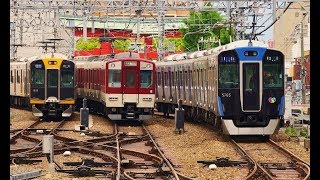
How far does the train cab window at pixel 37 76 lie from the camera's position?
29078 millimetres

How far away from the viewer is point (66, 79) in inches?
1154

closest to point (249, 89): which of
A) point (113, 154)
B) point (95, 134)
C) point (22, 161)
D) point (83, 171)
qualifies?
point (113, 154)

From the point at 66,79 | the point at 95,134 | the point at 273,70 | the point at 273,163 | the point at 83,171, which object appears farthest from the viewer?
the point at 66,79

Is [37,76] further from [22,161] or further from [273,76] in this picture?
[22,161]

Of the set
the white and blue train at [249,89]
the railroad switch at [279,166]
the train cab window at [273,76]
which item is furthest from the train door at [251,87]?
the railroad switch at [279,166]

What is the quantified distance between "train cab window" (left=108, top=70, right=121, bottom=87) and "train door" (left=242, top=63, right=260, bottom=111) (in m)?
7.90

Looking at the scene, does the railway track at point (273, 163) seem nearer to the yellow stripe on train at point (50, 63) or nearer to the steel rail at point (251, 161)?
the steel rail at point (251, 161)

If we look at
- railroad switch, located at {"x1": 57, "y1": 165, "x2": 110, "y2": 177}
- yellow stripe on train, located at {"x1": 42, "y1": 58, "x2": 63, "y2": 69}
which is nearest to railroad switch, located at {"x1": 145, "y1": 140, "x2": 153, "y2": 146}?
railroad switch, located at {"x1": 57, "y1": 165, "x2": 110, "y2": 177}

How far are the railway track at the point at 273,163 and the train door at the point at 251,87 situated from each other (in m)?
1.07

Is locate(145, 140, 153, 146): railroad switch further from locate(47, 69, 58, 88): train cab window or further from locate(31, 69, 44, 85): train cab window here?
locate(31, 69, 44, 85): train cab window

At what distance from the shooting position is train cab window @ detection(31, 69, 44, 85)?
1145 inches

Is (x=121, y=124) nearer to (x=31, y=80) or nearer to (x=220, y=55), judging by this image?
(x=31, y=80)

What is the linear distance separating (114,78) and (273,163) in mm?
12485
